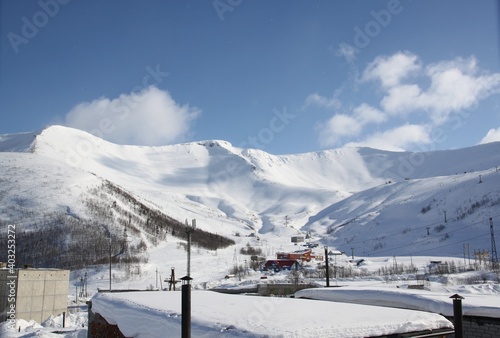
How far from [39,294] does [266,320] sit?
29.3m

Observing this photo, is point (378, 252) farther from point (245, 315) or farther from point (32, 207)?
point (245, 315)

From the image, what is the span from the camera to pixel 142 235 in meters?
73.9

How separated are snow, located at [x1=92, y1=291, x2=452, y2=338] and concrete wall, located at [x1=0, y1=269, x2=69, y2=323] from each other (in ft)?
81.6

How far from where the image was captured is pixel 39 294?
98.0ft

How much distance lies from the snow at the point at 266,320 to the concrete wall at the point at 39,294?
2486cm

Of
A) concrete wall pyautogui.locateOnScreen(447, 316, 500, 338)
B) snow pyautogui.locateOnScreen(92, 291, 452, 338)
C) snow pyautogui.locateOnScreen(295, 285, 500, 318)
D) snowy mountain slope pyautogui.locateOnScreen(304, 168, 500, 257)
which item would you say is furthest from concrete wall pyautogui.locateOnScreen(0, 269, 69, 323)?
snowy mountain slope pyautogui.locateOnScreen(304, 168, 500, 257)

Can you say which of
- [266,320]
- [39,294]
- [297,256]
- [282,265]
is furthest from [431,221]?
[266,320]

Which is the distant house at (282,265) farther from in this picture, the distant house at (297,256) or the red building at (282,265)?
the distant house at (297,256)

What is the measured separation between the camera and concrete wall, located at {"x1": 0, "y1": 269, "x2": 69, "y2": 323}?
28875mm

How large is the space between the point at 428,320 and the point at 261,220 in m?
173

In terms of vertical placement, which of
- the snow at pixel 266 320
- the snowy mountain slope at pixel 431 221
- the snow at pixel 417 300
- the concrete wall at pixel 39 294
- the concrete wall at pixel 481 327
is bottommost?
the concrete wall at pixel 39 294

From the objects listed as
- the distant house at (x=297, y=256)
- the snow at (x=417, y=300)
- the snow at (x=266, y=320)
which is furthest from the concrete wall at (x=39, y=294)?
the distant house at (x=297, y=256)

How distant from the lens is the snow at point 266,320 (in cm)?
541

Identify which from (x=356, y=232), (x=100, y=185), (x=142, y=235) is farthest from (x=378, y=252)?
(x=100, y=185)
